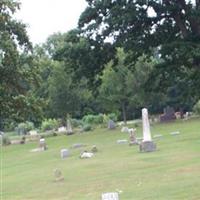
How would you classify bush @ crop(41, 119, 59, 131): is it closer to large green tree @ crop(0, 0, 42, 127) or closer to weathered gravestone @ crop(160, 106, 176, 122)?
weathered gravestone @ crop(160, 106, 176, 122)

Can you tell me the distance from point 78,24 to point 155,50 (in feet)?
13.4

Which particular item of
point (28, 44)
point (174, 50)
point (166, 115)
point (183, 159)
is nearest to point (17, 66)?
point (28, 44)

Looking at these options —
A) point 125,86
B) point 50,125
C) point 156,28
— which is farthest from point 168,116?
point 156,28

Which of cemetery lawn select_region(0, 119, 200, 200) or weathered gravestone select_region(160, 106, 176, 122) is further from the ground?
weathered gravestone select_region(160, 106, 176, 122)

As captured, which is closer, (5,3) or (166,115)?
(5,3)

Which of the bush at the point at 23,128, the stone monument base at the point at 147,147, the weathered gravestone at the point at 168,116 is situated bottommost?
the stone monument base at the point at 147,147

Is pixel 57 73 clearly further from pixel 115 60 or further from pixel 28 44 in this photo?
pixel 28 44

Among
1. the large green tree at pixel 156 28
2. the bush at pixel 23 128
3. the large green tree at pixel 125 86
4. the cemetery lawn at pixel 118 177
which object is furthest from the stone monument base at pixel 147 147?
the bush at pixel 23 128

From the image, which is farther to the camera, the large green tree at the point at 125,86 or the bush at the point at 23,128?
the bush at the point at 23,128

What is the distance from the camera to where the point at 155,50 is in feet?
104

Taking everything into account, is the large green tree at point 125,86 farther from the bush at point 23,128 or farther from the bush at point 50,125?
the bush at point 23,128

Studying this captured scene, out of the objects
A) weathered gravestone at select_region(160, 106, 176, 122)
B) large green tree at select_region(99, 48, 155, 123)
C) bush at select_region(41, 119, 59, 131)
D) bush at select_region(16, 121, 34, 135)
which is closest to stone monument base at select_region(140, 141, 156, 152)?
weathered gravestone at select_region(160, 106, 176, 122)

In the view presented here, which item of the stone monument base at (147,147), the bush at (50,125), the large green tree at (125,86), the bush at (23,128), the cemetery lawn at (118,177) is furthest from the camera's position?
the bush at (23,128)

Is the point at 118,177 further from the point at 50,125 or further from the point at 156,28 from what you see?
the point at 50,125
